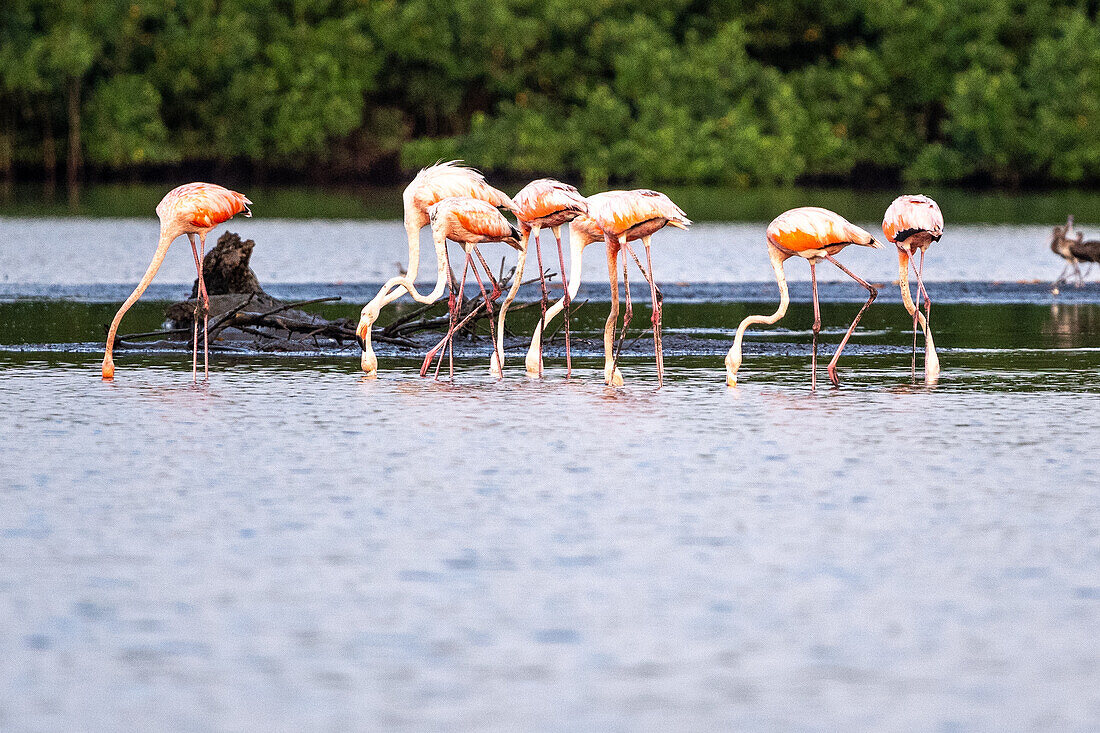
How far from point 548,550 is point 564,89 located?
6721 centimetres

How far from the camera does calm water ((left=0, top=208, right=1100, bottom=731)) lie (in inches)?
219

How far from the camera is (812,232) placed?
13031mm

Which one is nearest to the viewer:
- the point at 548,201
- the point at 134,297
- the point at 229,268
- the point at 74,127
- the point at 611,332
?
the point at 548,201

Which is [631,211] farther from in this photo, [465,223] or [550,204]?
[465,223]

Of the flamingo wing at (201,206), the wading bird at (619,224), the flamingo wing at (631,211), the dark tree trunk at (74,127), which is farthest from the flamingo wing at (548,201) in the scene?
the dark tree trunk at (74,127)

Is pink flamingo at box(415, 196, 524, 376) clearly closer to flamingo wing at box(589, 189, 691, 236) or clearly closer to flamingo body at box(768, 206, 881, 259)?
flamingo wing at box(589, 189, 691, 236)

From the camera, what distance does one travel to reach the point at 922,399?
40.3 feet

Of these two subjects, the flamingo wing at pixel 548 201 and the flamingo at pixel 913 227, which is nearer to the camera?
the flamingo wing at pixel 548 201

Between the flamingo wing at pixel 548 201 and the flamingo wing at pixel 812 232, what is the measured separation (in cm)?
140

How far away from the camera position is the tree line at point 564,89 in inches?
2719

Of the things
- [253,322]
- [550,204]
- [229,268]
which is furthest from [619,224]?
[229,268]

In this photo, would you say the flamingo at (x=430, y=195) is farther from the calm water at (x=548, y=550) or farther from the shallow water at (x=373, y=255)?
the shallow water at (x=373, y=255)

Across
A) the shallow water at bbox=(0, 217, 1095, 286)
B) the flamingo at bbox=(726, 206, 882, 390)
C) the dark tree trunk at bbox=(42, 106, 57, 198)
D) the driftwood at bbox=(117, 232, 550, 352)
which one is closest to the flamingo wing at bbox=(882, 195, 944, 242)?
the flamingo at bbox=(726, 206, 882, 390)

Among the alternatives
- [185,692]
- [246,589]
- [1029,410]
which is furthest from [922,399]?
[185,692]
